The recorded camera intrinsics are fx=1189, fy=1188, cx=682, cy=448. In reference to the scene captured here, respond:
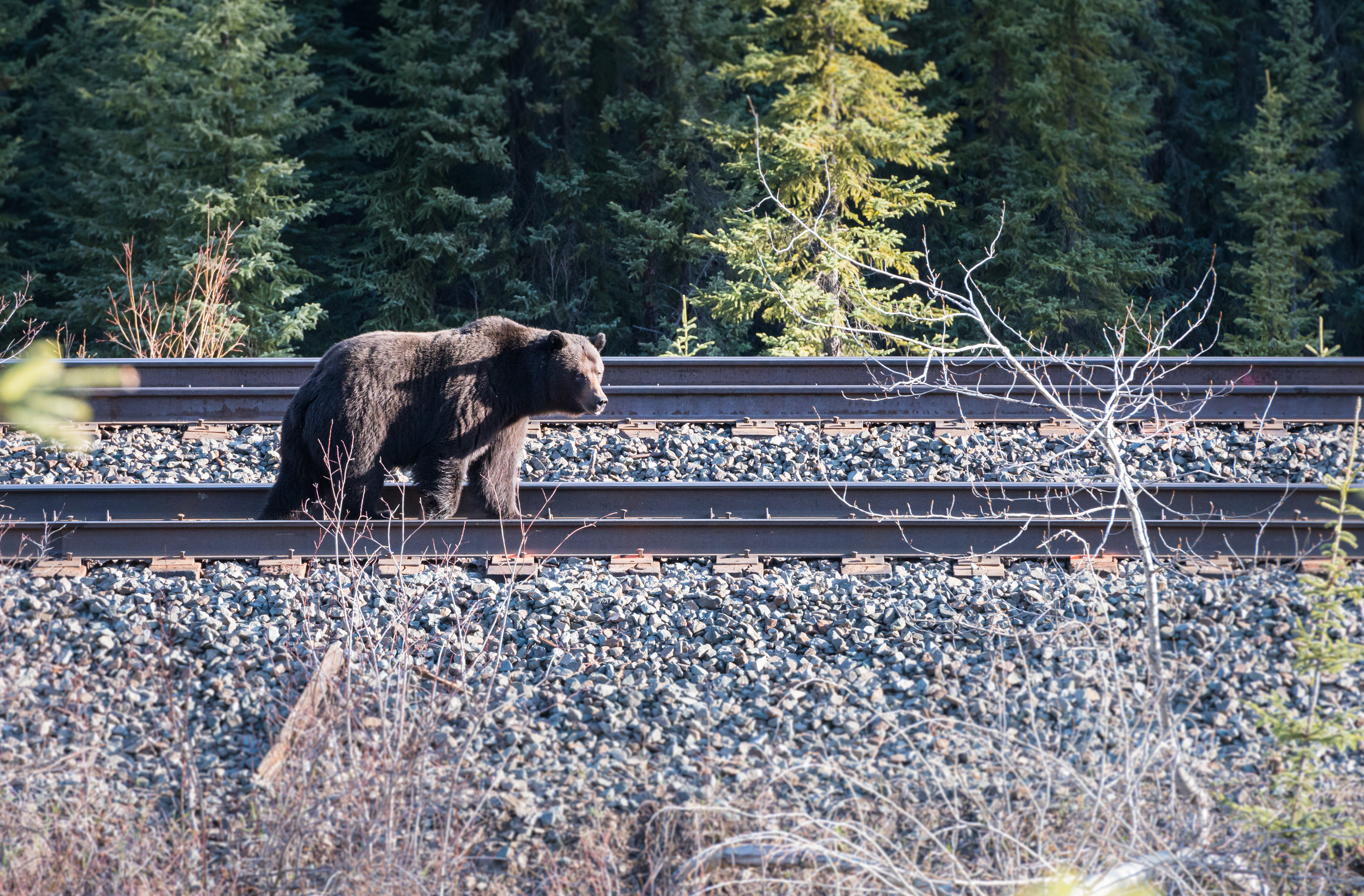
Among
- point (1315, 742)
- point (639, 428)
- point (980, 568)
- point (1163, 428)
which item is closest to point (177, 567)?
Result: point (639, 428)

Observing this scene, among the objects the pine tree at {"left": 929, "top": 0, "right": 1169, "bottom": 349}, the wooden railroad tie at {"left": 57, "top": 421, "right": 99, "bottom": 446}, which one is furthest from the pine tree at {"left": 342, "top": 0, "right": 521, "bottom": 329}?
the wooden railroad tie at {"left": 57, "top": 421, "right": 99, "bottom": 446}

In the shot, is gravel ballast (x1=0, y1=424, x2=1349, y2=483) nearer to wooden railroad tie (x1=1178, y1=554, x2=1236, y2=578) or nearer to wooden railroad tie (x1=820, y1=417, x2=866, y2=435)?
wooden railroad tie (x1=820, y1=417, x2=866, y2=435)

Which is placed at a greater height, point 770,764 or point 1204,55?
point 1204,55

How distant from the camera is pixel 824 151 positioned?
14719 millimetres

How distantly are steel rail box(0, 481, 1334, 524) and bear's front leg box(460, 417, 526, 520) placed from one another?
0.18 metres

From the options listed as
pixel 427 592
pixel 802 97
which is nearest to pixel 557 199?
pixel 802 97

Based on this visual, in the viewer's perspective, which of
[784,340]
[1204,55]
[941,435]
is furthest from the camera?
[1204,55]

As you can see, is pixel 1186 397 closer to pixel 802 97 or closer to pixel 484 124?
pixel 802 97

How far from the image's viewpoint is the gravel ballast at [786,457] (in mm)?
7785

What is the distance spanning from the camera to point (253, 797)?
13.7ft

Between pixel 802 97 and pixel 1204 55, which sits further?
pixel 1204 55

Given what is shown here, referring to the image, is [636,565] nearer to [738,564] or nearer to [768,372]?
[738,564]

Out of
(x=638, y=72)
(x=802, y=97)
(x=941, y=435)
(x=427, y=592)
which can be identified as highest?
(x=638, y=72)

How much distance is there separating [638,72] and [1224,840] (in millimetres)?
18990
